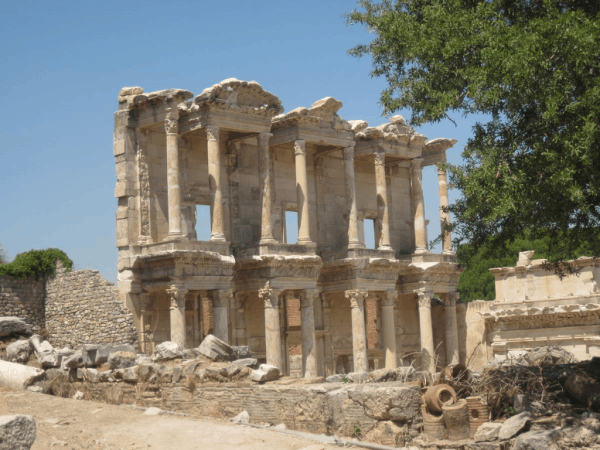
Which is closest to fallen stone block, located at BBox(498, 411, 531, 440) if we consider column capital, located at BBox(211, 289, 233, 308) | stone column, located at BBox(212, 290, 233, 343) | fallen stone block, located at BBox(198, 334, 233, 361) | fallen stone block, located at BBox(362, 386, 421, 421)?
fallen stone block, located at BBox(362, 386, 421, 421)

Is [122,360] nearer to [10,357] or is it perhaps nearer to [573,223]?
[10,357]

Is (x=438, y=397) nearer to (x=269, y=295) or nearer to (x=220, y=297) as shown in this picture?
(x=220, y=297)

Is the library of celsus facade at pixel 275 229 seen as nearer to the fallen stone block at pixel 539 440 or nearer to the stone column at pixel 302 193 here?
the stone column at pixel 302 193

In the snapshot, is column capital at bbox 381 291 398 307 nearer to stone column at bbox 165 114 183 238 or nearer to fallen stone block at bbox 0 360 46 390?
stone column at bbox 165 114 183 238

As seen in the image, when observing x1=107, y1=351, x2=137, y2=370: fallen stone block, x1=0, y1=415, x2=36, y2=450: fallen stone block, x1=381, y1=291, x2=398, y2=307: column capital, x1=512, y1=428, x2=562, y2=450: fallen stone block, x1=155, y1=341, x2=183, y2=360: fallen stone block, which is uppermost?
x1=381, y1=291, x2=398, y2=307: column capital

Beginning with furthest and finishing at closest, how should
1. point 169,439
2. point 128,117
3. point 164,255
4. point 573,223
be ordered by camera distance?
point 128,117 < point 164,255 < point 573,223 < point 169,439

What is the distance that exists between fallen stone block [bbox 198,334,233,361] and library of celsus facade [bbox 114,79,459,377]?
759cm

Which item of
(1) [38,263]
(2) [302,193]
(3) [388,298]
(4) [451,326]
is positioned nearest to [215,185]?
(2) [302,193]

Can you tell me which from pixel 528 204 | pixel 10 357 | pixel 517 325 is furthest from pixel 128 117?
pixel 528 204

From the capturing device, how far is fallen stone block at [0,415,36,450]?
9133 millimetres

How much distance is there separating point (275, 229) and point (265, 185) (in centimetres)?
244

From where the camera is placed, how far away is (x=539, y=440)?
12.9 meters

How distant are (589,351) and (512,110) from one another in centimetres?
1748

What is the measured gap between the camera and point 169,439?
13172 millimetres
